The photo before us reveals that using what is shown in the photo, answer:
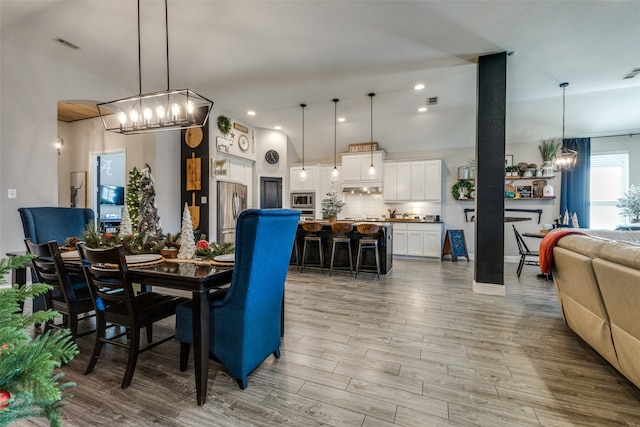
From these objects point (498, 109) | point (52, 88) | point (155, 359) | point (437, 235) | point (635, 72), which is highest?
point (635, 72)

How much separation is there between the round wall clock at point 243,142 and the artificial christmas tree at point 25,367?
6127mm

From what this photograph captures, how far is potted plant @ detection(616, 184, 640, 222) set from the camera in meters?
5.34

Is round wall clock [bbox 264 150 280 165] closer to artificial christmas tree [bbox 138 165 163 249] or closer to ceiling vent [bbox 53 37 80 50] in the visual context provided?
ceiling vent [bbox 53 37 80 50]

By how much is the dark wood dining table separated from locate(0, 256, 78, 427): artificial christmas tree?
1035 mm

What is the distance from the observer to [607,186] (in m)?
5.85

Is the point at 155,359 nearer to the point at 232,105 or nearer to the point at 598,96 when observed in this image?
the point at 232,105

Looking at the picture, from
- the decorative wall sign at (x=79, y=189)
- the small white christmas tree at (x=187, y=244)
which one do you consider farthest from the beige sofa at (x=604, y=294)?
the decorative wall sign at (x=79, y=189)

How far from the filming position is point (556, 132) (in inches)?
233

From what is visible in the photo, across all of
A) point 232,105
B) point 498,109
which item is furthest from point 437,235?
point 232,105

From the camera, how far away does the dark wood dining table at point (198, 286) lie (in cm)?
163

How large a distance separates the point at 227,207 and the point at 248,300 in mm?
4590

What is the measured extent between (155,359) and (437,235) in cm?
565

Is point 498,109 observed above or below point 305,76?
below

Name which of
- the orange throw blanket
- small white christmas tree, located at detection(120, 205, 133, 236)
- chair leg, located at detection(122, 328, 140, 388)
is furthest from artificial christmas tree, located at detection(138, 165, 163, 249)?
the orange throw blanket
